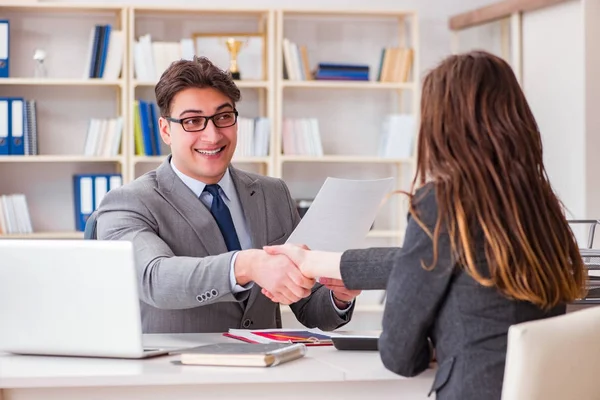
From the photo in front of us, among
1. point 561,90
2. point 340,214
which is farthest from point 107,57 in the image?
point 340,214

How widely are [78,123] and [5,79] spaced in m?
0.51

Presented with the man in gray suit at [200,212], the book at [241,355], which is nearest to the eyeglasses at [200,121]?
the man in gray suit at [200,212]

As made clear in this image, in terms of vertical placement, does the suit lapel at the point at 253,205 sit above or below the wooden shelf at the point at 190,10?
below

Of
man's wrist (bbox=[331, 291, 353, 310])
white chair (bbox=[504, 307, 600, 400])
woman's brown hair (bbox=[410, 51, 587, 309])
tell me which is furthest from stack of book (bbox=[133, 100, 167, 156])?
white chair (bbox=[504, 307, 600, 400])

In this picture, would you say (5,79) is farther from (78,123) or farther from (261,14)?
(261,14)

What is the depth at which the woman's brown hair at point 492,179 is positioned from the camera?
165cm

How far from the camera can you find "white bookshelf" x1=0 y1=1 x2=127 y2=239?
17.1 feet

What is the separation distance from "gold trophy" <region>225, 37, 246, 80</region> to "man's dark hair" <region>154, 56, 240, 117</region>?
237 centimetres

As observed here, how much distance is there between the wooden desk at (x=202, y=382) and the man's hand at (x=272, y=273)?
0.30 metres

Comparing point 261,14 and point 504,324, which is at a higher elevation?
point 261,14

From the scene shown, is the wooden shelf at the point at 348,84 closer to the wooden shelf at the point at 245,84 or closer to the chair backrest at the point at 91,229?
the wooden shelf at the point at 245,84

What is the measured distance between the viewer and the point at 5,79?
4902 mm

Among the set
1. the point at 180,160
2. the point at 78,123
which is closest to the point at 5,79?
the point at 78,123

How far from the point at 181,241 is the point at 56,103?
296cm
